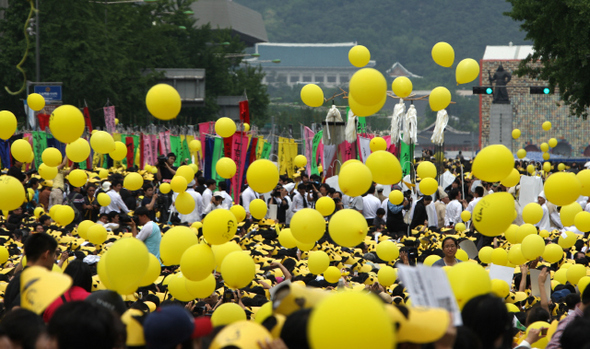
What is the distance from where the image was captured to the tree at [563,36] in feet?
48.8

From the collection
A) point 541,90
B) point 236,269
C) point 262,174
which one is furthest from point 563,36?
point 236,269

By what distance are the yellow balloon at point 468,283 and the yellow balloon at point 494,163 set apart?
134 centimetres

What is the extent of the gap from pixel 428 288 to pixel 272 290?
4.35 ft

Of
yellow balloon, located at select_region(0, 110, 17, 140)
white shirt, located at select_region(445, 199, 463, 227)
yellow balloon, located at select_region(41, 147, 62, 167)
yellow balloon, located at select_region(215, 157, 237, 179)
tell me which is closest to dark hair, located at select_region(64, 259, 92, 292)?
yellow balloon, located at select_region(0, 110, 17, 140)

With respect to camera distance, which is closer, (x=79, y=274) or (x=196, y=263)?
(x=79, y=274)

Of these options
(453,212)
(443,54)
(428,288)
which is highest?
(443,54)

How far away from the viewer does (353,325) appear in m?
2.54

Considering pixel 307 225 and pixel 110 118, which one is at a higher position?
pixel 110 118

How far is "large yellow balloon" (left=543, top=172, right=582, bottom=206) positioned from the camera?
5949 mm

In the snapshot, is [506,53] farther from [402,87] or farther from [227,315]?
[227,315]

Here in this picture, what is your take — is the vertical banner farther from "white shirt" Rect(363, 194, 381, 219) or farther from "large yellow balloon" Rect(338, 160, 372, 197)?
"large yellow balloon" Rect(338, 160, 372, 197)

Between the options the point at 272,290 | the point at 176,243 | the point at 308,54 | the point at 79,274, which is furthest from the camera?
the point at 308,54

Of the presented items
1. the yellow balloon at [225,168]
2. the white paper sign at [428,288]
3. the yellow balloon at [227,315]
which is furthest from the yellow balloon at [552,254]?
the white paper sign at [428,288]

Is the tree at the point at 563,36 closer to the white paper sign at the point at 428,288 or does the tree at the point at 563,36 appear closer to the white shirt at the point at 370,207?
the white shirt at the point at 370,207
